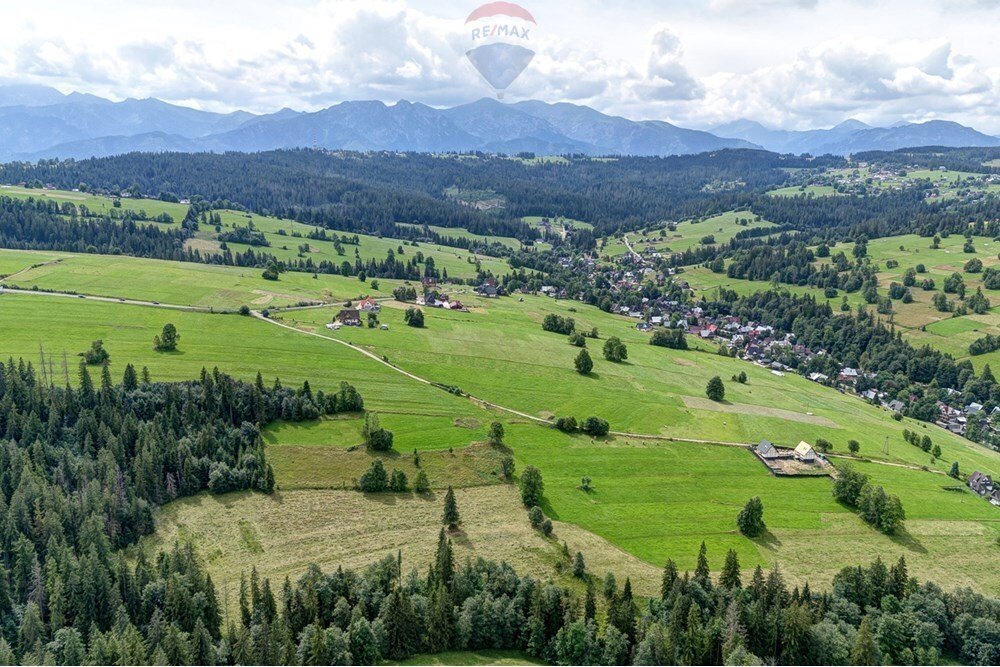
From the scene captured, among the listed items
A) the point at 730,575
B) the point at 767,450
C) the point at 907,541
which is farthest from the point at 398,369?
the point at 907,541

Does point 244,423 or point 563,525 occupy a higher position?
point 244,423

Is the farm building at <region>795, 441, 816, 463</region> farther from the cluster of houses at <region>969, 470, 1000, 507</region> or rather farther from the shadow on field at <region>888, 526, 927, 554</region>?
the cluster of houses at <region>969, 470, 1000, 507</region>

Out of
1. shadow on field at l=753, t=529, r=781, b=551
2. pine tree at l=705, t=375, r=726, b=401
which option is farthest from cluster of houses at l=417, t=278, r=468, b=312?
shadow on field at l=753, t=529, r=781, b=551

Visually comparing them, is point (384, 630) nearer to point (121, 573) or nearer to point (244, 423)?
point (121, 573)

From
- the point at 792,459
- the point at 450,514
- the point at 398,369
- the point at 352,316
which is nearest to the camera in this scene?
Answer: the point at 450,514

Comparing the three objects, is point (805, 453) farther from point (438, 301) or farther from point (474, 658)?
point (438, 301)

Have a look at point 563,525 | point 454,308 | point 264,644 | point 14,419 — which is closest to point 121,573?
point 264,644

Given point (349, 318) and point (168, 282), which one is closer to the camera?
point (349, 318)
